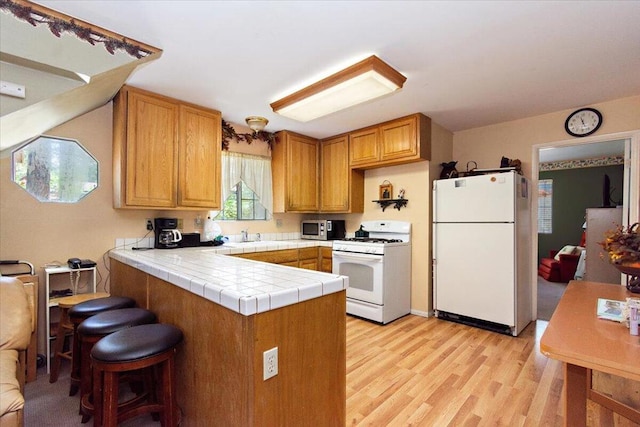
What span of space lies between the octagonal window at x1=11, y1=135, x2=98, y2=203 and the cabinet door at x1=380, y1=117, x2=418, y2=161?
3.06m

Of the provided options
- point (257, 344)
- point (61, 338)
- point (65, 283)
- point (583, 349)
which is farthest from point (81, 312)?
point (583, 349)

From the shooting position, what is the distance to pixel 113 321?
1.58m

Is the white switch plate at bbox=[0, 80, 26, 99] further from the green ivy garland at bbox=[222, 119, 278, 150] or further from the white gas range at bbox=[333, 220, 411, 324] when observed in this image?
the white gas range at bbox=[333, 220, 411, 324]

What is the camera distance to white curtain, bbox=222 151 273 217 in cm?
374

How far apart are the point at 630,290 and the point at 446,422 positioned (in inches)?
55.3

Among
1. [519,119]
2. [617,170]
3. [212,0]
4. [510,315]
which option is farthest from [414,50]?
[617,170]

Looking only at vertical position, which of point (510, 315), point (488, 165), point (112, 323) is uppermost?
point (488, 165)

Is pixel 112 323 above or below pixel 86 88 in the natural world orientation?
below

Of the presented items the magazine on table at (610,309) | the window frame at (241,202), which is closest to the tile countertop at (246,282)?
the magazine on table at (610,309)

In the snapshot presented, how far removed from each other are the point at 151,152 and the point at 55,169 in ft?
2.51

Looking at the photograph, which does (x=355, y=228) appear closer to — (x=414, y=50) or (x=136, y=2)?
(x=414, y=50)

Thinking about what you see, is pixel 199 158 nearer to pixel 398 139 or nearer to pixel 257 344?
pixel 398 139

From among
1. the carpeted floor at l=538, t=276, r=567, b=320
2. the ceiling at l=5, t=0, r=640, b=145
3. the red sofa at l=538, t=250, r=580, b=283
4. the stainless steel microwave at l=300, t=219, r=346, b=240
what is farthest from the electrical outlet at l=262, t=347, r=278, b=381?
the red sofa at l=538, t=250, r=580, b=283

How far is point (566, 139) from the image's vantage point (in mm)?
3279
